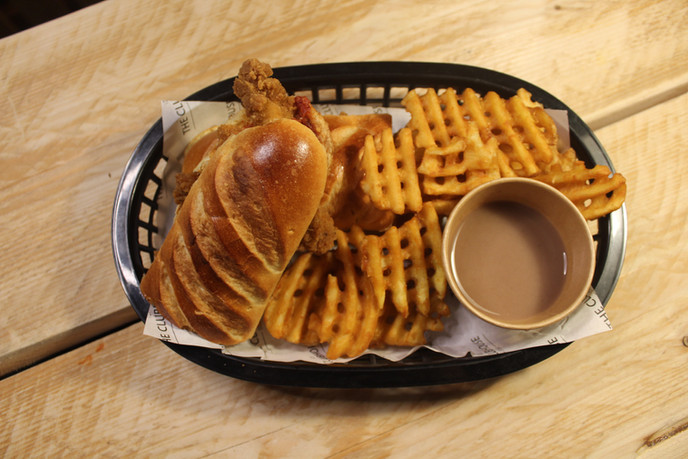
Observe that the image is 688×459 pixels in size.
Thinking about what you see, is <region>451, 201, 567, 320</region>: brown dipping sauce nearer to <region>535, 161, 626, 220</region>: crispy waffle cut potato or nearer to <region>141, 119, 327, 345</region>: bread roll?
<region>535, 161, 626, 220</region>: crispy waffle cut potato

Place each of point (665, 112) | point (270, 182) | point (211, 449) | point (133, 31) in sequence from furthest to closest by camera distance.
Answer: point (133, 31)
point (665, 112)
point (211, 449)
point (270, 182)

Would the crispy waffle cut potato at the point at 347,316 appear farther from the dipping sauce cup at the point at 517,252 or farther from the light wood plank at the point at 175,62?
the light wood plank at the point at 175,62

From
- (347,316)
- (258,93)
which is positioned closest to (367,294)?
(347,316)

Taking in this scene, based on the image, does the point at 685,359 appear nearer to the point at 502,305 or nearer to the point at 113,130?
the point at 502,305

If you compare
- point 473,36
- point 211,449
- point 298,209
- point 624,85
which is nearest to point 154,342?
point 211,449

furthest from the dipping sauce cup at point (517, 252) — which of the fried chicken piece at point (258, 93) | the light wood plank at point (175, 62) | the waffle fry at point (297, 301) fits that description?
the light wood plank at point (175, 62)

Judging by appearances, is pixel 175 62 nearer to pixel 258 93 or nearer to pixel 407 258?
pixel 258 93
